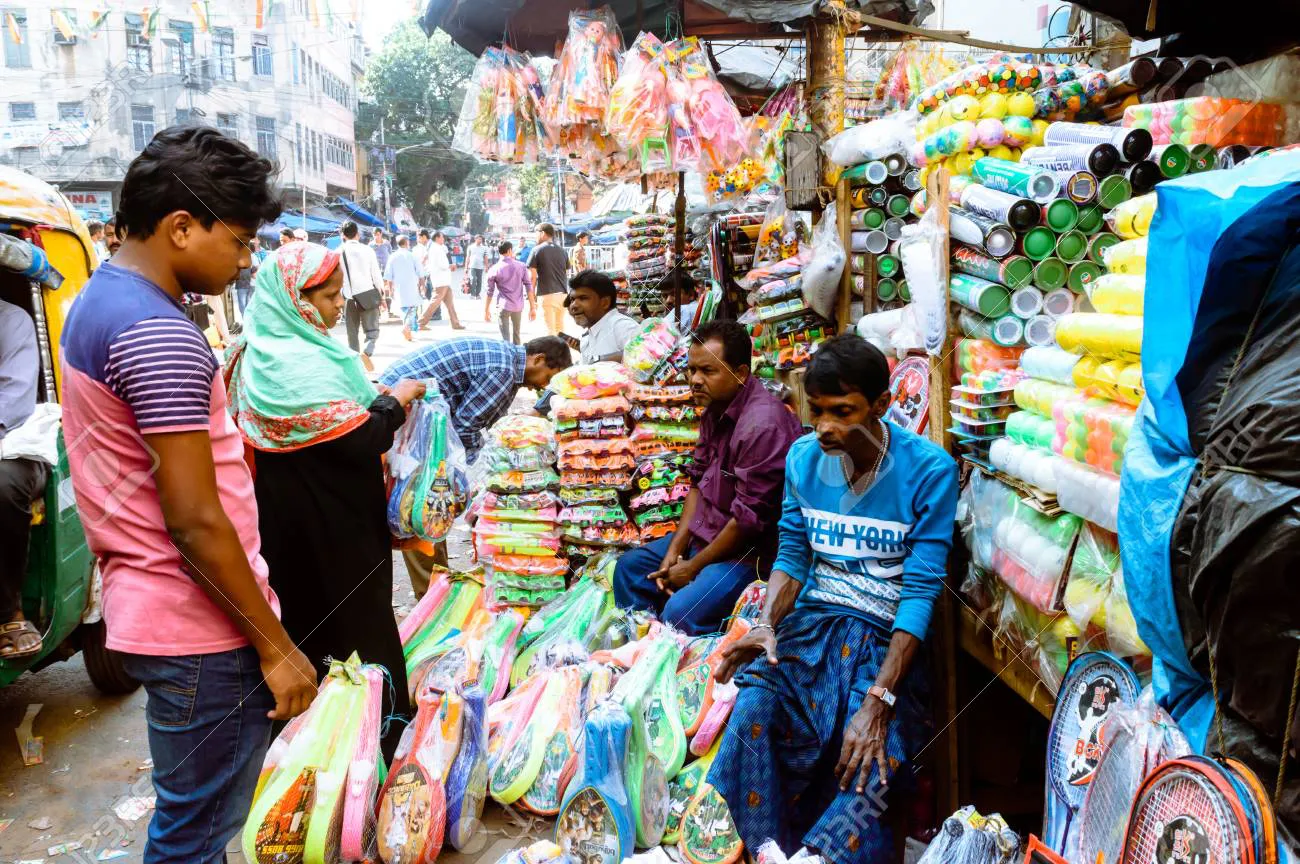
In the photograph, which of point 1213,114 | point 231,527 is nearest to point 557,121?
point 1213,114

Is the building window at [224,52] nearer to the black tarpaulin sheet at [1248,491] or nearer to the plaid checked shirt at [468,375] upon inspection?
the plaid checked shirt at [468,375]

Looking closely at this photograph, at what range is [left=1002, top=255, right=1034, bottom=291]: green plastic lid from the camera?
261 cm

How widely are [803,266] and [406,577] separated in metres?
3.02

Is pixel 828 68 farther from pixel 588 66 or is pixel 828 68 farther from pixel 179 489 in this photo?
pixel 179 489

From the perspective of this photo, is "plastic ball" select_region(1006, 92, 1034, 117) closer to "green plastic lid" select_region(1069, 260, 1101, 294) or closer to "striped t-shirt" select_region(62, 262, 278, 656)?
"green plastic lid" select_region(1069, 260, 1101, 294)

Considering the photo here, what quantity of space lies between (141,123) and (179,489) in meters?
13.4

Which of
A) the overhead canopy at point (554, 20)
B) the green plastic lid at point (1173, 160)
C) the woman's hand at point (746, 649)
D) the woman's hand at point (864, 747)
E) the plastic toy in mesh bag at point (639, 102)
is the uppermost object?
the overhead canopy at point (554, 20)

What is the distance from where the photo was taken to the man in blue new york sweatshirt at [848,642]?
90.3 inches

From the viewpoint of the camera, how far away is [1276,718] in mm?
1156

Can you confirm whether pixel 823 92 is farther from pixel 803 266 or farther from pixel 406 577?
pixel 406 577

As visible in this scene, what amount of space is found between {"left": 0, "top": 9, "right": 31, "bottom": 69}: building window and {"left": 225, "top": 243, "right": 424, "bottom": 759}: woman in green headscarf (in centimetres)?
953

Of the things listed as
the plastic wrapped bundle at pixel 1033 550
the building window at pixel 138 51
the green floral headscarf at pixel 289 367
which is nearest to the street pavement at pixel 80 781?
the green floral headscarf at pixel 289 367

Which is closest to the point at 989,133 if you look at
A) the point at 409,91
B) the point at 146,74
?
the point at 146,74

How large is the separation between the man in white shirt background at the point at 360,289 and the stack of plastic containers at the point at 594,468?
6.23 meters
